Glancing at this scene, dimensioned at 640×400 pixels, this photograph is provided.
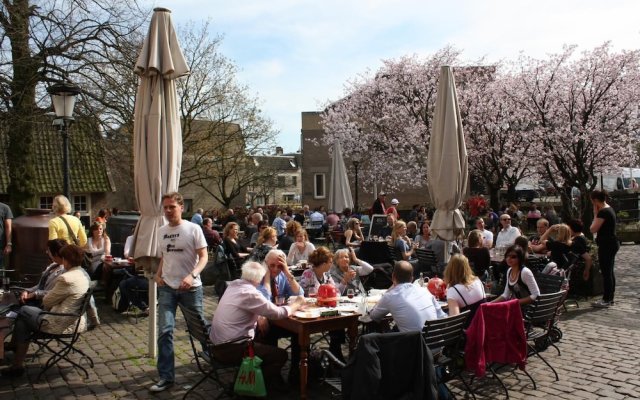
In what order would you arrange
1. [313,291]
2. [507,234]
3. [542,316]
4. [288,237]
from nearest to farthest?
1. [542,316]
2. [313,291]
3. [507,234]
4. [288,237]

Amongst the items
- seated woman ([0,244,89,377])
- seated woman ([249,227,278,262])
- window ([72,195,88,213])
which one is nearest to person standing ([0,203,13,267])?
seated woman ([0,244,89,377])

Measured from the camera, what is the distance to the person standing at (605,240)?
903 cm

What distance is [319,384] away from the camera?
5.77 meters

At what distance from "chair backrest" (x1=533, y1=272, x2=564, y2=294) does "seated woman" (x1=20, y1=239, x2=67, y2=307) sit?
609 cm

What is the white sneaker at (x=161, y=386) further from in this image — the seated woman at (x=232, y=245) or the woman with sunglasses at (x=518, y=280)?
the seated woman at (x=232, y=245)

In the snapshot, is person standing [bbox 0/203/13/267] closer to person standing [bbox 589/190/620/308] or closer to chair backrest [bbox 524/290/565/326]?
chair backrest [bbox 524/290/565/326]

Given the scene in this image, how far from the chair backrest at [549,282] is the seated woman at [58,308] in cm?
572

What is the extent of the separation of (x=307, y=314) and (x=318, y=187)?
104 feet

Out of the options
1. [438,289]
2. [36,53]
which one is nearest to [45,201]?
[36,53]

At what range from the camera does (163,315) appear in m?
5.52

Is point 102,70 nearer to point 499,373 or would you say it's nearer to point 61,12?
point 61,12

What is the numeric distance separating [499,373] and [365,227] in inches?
517

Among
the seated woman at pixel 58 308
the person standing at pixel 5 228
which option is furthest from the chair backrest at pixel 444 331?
the person standing at pixel 5 228

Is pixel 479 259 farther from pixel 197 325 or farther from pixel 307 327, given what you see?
pixel 197 325
